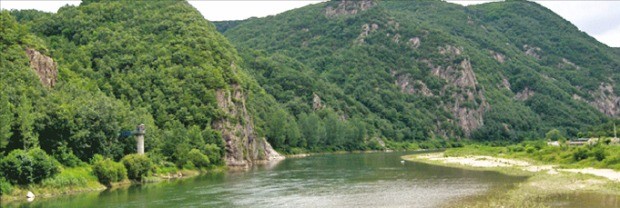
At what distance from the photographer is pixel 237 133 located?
440 feet

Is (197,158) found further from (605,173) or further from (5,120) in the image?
(605,173)

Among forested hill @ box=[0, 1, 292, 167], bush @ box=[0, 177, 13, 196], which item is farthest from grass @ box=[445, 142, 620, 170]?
bush @ box=[0, 177, 13, 196]

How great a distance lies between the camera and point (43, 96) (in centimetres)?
9006

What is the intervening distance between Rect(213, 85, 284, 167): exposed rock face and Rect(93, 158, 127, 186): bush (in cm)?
4017

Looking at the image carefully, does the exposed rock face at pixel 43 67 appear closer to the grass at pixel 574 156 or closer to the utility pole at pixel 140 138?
the utility pole at pixel 140 138

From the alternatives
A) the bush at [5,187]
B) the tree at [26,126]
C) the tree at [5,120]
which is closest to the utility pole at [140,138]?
the tree at [26,126]

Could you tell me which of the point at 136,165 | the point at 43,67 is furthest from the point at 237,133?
the point at 136,165

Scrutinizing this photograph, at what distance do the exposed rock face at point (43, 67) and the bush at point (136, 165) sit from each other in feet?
62.7

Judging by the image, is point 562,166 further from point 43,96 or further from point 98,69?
point 98,69

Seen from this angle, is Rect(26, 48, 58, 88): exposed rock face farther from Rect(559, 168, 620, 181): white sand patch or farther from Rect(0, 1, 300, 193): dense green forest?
Rect(559, 168, 620, 181): white sand patch

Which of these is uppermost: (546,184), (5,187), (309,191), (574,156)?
(5,187)

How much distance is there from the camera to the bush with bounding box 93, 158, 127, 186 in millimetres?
83625

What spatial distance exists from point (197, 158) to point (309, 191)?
131 feet

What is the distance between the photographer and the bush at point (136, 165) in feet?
294
